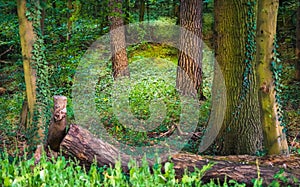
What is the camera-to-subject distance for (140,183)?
361 centimetres

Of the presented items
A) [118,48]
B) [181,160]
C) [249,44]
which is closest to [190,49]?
[118,48]

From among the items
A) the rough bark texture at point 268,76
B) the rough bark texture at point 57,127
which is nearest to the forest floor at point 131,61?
the rough bark texture at point 57,127

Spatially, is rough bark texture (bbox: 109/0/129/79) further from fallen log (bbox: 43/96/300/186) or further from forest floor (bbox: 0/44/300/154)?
fallen log (bbox: 43/96/300/186)

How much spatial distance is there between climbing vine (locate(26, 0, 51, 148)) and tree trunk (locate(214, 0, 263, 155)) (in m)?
3.01

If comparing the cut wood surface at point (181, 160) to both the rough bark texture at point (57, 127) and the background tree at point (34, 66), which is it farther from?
the background tree at point (34, 66)

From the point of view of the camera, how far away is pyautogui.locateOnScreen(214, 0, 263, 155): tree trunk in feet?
20.2

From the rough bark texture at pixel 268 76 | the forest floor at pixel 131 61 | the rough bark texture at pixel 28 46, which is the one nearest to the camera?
the rough bark texture at pixel 268 76

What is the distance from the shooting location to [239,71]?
626 cm

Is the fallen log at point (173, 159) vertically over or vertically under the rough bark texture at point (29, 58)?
under

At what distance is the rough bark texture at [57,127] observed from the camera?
15.6 feet

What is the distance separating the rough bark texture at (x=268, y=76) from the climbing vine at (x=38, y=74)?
12.0 ft

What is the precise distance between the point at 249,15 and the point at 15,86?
9.08 meters

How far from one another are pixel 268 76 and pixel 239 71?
1.14 meters

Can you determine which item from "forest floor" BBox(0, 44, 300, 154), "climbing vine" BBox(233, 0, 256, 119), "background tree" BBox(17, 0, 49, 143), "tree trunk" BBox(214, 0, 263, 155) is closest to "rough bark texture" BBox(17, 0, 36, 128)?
"background tree" BBox(17, 0, 49, 143)
